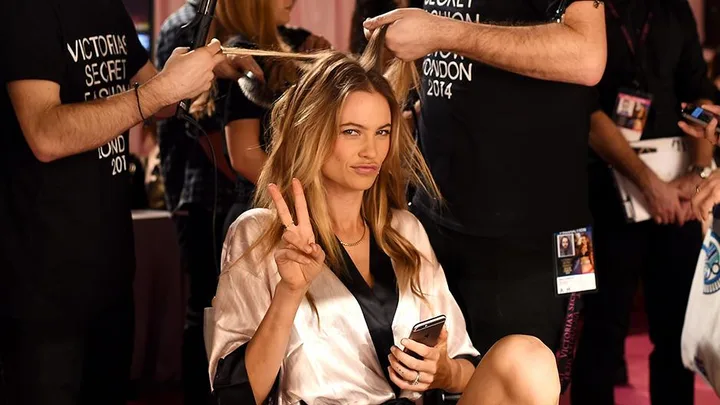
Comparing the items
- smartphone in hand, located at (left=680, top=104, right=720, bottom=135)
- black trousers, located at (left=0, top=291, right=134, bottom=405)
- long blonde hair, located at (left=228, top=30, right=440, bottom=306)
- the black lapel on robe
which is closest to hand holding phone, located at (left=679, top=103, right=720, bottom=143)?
smartphone in hand, located at (left=680, top=104, right=720, bottom=135)

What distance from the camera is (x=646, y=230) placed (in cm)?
330

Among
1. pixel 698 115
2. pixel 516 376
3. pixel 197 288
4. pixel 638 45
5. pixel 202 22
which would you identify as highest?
pixel 202 22

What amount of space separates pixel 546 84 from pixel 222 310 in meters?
0.91

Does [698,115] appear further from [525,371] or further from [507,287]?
[525,371]

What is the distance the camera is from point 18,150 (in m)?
2.43

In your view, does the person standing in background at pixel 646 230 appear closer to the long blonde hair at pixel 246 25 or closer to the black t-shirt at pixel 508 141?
the black t-shirt at pixel 508 141

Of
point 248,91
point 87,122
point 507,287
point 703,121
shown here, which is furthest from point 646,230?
point 87,122

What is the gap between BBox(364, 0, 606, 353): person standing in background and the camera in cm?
255

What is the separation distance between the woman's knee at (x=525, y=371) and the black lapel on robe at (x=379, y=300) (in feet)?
0.89

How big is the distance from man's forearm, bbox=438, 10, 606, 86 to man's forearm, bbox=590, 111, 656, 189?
0.72 meters

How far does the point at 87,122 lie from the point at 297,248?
634mm

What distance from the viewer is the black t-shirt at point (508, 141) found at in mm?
2559

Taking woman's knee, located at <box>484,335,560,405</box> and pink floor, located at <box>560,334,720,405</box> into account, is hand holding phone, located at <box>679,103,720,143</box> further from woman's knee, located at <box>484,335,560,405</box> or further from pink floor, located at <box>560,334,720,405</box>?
pink floor, located at <box>560,334,720,405</box>

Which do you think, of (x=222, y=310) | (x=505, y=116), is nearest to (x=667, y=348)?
(x=505, y=116)
